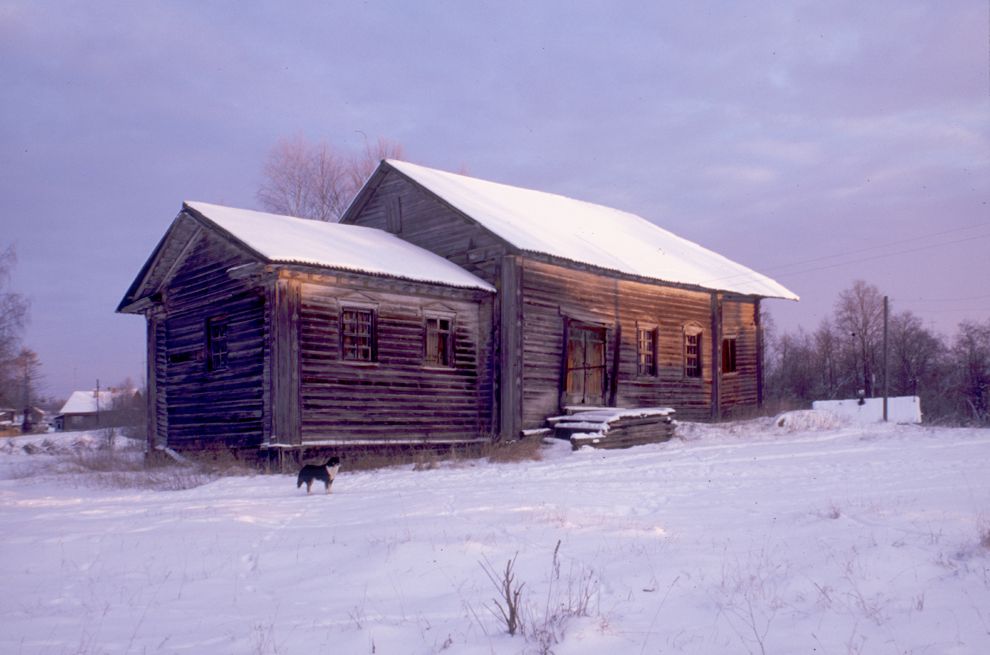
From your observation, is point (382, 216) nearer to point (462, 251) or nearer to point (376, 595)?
point (462, 251)

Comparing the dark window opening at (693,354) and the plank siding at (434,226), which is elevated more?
the plank siding at (434,226)

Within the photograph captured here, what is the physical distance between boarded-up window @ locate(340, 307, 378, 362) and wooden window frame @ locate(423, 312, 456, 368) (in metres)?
1.47

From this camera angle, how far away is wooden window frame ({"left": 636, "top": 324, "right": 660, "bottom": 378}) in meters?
23.0

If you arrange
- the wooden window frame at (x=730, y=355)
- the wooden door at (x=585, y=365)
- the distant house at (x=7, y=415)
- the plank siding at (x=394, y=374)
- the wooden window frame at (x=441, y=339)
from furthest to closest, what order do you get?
1. the distant house at (x=7, y=415)
2. the wooden window frame at (x=730, y=355)
3. the wooden door at (x=585, y=365)
4. the wooden window frame at (x=441, y=339)
5. the plank siding at (x=394, y=374)

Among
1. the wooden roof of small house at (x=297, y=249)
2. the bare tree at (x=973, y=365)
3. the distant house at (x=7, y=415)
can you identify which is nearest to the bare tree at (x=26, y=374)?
the distant house at (x=7, y=415)

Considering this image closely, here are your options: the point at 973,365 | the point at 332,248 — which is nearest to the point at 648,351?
the point at 332,248

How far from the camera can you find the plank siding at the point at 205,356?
1692 centimetres

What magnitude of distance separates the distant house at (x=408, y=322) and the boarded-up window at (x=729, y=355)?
140 centimetres

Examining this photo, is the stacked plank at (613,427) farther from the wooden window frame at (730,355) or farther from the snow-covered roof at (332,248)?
the wooden window frame at (730,355)

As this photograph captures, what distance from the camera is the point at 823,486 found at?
420 inches

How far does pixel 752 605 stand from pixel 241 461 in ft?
43.5

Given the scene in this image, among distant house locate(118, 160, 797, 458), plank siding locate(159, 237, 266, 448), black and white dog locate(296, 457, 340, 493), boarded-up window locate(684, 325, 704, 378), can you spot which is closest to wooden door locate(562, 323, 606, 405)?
distant house locate(118, 160, 797, 458)

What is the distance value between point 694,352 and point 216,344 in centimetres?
1415

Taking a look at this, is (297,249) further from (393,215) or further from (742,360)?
(742,360)
